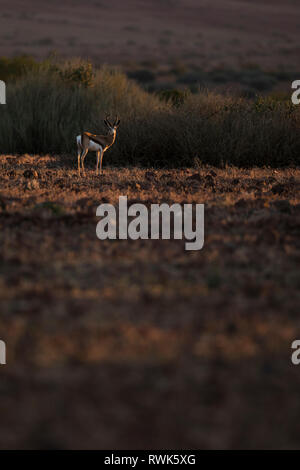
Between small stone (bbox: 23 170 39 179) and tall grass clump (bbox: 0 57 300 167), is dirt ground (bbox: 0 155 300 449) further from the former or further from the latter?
tall grass clump (bbox: 0 57 300 167)

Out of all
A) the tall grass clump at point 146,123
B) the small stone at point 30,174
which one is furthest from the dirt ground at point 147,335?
the tall grass clump at point 146,123

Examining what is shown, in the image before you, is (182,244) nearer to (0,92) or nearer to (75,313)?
(75,313)

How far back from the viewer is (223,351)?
3.32m

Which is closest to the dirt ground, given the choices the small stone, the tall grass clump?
the small stone

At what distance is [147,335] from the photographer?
135 inches

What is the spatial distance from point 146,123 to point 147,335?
331 inches

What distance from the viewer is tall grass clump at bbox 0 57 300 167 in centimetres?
1091

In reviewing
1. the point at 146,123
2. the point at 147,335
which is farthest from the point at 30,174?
the point at 147,335

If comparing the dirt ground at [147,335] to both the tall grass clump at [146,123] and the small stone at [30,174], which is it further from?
the tall grass clump at [146,123]

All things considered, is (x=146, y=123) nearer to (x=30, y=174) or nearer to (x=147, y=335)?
(x=30, y=174)

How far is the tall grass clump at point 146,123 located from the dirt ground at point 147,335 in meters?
4.71

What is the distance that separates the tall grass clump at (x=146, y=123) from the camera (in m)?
10.9

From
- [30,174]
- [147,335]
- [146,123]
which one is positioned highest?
[146,123]
